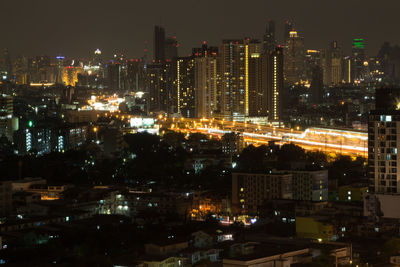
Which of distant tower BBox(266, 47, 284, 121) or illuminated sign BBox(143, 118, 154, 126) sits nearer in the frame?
illuminated sign BBox(143, 118, 154, 126)

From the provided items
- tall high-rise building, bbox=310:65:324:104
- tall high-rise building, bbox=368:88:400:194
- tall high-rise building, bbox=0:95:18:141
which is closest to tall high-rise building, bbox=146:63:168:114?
tall high-rise building, bbox=310:65:324:104

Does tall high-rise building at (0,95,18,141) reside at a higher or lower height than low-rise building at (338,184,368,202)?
higher

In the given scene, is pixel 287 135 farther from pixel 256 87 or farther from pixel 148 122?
pixel 256 87

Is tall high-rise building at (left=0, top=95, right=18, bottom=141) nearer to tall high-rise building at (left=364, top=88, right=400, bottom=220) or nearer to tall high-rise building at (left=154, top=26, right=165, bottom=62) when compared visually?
tall high-rise building at (left=364, top=88, right=400, bottom=220)

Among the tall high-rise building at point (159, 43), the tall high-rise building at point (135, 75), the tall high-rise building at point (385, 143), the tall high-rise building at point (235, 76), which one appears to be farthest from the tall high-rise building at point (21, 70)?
the tall high-rise building at point (385, 143)

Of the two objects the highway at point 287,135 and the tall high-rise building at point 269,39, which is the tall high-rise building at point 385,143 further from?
the tall high-rise building at point 269,39

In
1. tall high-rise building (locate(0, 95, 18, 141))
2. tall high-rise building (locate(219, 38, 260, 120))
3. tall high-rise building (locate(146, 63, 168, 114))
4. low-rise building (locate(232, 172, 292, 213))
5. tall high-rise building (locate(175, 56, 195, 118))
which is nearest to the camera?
low-rise building (locate(232, 172, 292, 213))
